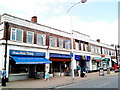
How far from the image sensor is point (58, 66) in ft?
77.3

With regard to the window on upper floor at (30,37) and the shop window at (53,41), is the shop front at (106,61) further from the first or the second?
the window on upper floor at (30,37)

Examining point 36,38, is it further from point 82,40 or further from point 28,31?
point 82,40

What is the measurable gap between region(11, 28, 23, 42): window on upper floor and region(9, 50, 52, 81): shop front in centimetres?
156

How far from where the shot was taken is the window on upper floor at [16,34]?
56.5 feet

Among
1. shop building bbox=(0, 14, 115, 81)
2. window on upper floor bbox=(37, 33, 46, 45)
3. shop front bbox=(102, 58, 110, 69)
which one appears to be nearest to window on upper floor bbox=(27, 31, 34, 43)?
shop building bbox=(0, 14, 115, 81)

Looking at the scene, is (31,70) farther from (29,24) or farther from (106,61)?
(106,61)

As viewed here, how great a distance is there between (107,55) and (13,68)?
2788 cm

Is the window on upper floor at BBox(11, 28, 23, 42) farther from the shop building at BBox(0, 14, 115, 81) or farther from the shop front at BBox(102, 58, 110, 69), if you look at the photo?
the shop front at BBox(102, 58, 110, 69)

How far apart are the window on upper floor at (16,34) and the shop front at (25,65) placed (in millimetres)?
1558

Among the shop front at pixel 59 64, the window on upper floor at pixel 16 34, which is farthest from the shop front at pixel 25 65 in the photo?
the shop front at pixel 59 64

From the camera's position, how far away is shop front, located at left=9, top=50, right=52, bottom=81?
16.5 metres

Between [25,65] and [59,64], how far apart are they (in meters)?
6.77

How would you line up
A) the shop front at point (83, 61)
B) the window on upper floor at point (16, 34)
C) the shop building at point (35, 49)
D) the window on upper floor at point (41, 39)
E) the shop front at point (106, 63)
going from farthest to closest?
1. the shop front at point (106, 63)
2. the shop front at point (83, 61)
3. the window on upper floor at point (41, 39)
4. the window on upper floor at point (16, 34)
5. the shop building at point (35, 49)

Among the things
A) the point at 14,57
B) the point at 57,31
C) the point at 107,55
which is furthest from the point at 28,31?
the point at 107,55
